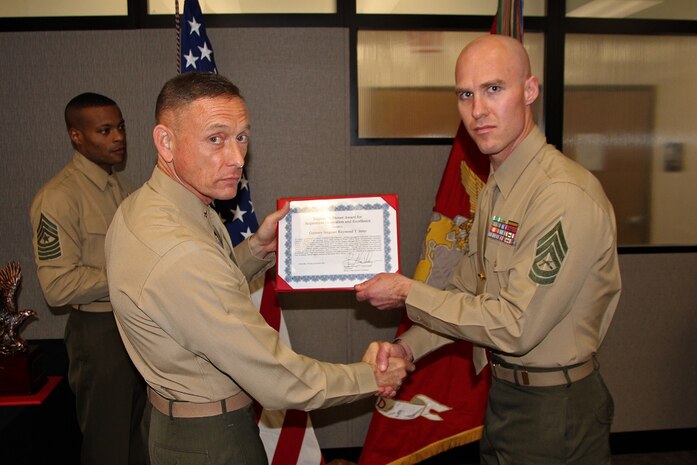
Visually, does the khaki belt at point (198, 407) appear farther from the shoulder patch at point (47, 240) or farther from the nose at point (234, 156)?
the shoulder patch at point (47, 240)

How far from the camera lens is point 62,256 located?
2.53m

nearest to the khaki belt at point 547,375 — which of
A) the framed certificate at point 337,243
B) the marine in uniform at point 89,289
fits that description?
the framed certificate at point 337,243

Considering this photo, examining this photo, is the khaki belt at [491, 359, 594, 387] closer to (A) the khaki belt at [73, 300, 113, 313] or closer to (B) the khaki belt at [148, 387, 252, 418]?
(B) the khaki belt at [148, 387, 252, 418]

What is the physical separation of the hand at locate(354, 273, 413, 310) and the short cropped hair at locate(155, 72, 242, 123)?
787 mm

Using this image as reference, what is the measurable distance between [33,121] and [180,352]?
2.37m

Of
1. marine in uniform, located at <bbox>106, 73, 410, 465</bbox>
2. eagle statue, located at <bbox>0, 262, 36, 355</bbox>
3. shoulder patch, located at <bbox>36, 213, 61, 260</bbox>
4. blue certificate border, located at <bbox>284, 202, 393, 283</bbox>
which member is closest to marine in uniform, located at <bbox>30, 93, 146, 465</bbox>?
shoulder patch, located at <bbox>36, 213, 61, 260</bbox>

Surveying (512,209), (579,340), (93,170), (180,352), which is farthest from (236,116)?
(93,170)

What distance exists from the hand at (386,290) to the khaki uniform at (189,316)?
40 centimetres

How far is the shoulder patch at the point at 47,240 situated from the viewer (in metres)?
2.53

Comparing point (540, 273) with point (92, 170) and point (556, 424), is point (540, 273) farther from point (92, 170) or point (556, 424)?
point (92, 170)

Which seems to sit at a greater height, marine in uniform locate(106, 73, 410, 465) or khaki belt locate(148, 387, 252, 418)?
marine in uniform locate(106, 73, 410, 465)

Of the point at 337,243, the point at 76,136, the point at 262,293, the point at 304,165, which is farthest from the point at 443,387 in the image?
the point at 76,136

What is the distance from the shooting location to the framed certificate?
1.96 metres

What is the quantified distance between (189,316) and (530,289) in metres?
0.90
